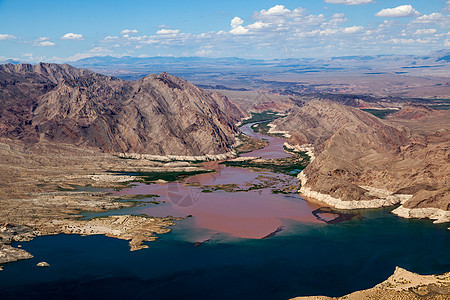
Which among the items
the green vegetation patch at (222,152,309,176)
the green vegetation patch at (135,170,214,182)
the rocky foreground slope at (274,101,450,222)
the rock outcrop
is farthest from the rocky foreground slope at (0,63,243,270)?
the rocky foreground slope at (274,101,450,222)

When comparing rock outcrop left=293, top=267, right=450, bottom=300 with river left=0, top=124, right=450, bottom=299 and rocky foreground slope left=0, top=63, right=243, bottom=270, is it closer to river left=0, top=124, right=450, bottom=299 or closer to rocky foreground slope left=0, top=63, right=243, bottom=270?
river left=0, top=124, right=450, bottom=299

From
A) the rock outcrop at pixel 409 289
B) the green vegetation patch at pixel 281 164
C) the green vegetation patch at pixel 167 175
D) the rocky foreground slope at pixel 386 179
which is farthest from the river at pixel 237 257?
the green vegetation patch at pixel 281 164

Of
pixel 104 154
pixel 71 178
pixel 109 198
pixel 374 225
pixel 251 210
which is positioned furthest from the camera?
pixel 104 154

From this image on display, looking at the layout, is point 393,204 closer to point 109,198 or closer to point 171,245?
point 171,245

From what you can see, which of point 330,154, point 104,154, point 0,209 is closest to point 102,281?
point 0,209

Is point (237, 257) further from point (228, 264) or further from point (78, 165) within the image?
point (78, 165)

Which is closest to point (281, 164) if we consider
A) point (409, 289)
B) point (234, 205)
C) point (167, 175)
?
point (167, 175)

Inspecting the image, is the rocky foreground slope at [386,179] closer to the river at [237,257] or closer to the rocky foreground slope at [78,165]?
Answer: the river at [237,257]
